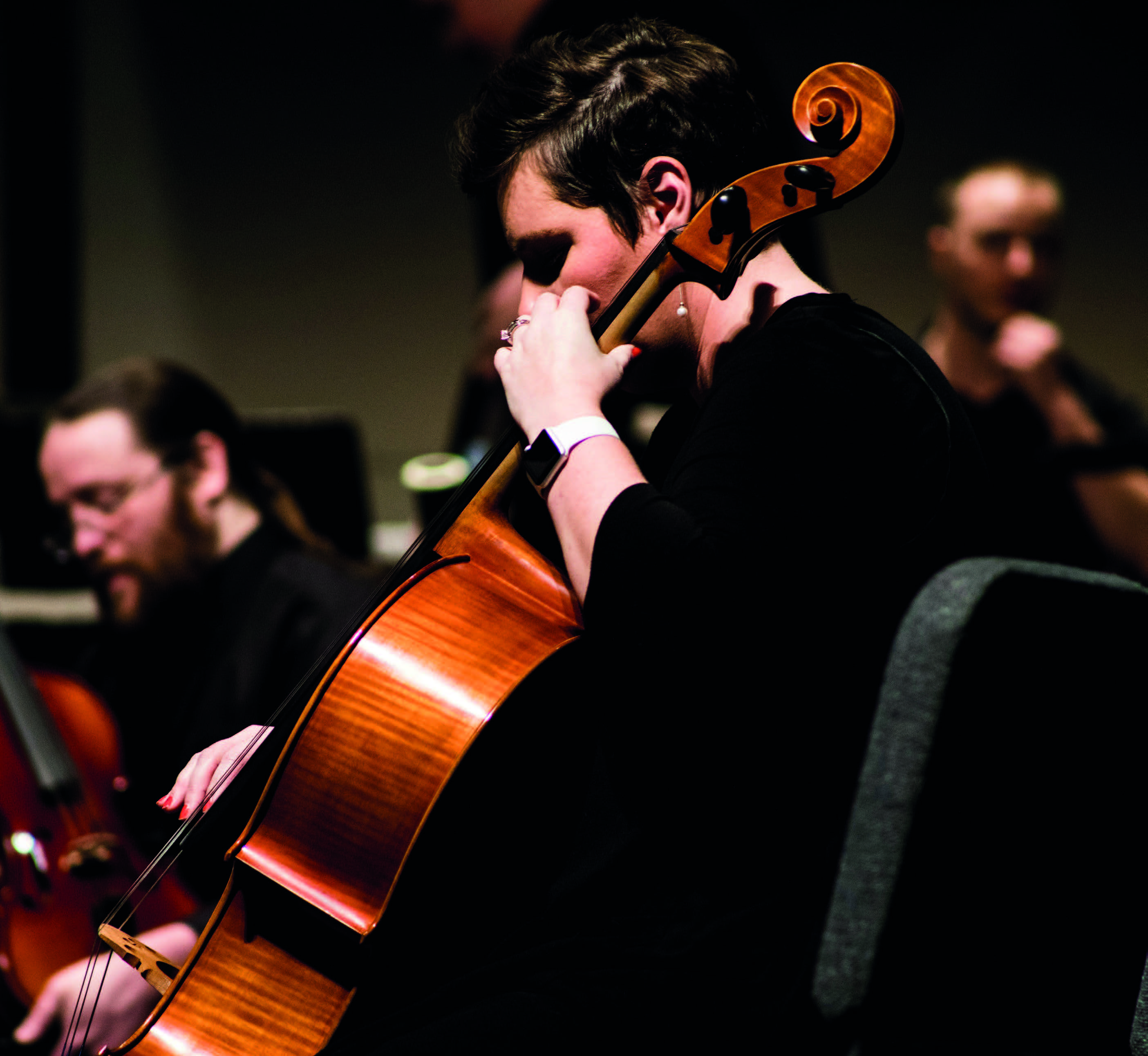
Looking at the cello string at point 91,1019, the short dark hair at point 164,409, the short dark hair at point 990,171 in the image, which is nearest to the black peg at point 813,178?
the cello string at point 91,1019

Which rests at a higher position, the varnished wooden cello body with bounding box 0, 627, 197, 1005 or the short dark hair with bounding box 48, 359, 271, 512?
the short dark hair with bounding box 48, 359, 271, 512

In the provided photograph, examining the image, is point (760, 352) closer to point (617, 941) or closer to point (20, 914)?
point (617, 941)

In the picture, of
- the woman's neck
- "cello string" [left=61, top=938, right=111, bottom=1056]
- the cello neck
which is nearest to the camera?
the woman's neck

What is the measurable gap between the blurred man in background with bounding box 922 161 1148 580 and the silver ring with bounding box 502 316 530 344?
1.16 meters

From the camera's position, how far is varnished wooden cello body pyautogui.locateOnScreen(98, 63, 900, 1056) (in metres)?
0.91

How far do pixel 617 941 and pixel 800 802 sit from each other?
18 cm

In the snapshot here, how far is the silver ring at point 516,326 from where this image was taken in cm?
101

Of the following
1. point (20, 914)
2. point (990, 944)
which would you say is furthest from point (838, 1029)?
point (20, 914)

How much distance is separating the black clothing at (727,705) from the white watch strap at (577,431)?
7 cm

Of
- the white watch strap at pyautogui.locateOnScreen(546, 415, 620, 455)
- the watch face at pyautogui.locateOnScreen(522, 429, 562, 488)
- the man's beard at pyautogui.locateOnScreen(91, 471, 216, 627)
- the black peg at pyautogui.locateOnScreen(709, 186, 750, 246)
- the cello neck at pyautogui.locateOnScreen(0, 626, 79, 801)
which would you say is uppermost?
the black peg at pyautogui.locateOnScreen(709, 186, 750, 246)

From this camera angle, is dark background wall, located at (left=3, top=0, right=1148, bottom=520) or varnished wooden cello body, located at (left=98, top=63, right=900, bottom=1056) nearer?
varnished wooden cello body, located at (left=98, top=63, right=900, bottom=1056)

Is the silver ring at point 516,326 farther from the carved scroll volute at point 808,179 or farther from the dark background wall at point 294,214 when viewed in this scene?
the dark background wall at point 294,214

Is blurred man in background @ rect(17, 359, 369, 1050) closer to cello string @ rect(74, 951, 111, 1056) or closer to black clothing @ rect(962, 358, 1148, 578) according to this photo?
cello string @ rect(74, 951, 111, 1056)

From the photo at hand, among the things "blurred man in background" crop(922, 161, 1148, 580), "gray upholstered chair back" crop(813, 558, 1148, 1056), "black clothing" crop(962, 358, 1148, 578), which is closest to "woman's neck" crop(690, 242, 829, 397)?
"gray upholstered chair back" crop(813, 558, 1148, 1056)
